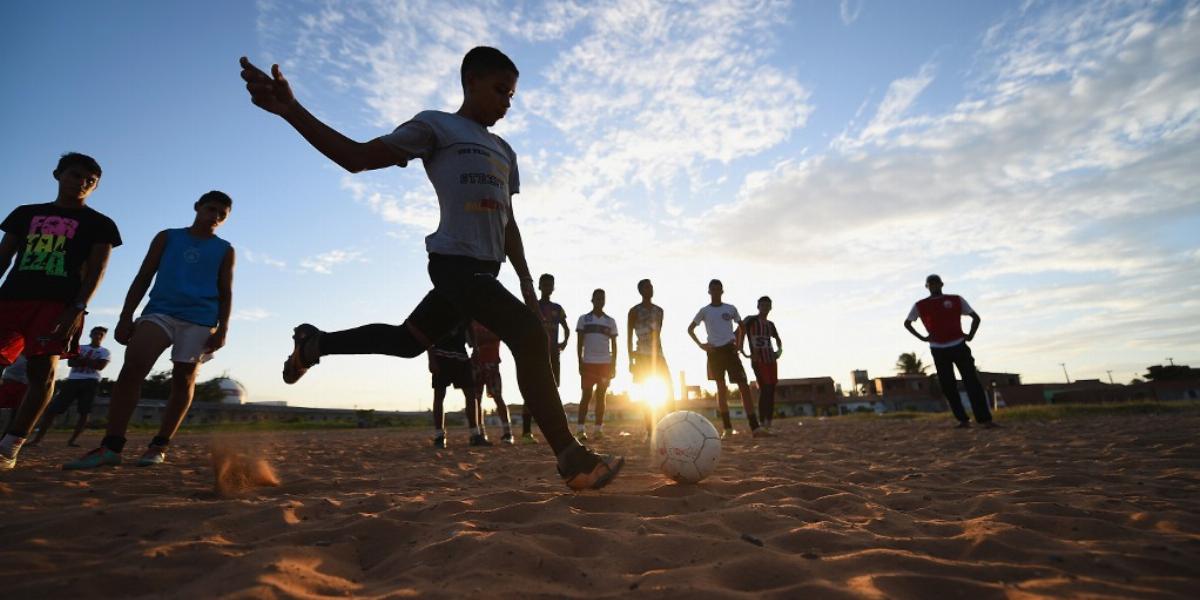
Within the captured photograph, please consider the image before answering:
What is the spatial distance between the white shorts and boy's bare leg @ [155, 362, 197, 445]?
7 cm

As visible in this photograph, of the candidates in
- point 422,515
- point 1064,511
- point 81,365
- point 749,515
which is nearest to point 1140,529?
point 1064,511

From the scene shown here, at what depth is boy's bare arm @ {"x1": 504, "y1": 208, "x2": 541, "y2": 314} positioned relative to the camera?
332 cm

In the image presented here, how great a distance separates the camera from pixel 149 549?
1.84 meters

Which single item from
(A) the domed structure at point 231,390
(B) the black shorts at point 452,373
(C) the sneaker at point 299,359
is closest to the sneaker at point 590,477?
(C) the sneaker at point 299,359

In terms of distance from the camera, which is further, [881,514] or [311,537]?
[881,514]

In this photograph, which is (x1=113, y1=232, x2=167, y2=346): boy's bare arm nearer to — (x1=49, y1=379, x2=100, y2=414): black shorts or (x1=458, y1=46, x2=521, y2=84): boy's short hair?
(x1=458, y1=46, x2=521, y2=84): boy's short hair

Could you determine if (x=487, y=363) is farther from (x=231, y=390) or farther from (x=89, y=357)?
(x=231, y=390)

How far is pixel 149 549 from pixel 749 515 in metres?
2.13

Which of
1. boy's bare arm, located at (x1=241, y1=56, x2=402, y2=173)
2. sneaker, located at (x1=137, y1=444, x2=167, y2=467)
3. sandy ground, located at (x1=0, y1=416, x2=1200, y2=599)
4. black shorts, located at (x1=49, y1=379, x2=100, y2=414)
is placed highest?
boy's bare arm, located at (x1=241, y1=56, x2=402, y2=173)

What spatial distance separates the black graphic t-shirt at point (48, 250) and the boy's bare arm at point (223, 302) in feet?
2.75

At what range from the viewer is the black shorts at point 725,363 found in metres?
7.93

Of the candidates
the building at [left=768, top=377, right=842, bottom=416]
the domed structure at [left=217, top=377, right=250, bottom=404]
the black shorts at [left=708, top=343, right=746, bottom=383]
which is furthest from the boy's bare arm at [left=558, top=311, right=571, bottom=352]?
the building at [left=768, top=377, right=842, bottom=416]

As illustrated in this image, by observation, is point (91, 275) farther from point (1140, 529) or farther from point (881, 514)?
point (1140, 529)

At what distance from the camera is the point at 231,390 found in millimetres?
38281
